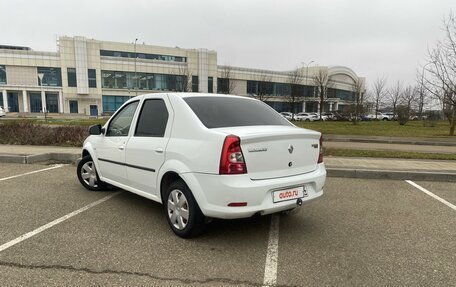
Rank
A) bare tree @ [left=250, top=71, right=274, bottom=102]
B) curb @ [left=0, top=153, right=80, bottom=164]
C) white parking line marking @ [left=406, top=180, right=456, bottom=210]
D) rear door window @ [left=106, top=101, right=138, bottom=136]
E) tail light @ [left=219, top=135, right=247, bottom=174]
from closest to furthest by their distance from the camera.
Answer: tail light @ [left=219, top=135, right=247, bottom=174], rear door window @ [left=106, top=101, right=138, bottom=136], white parking line marking @ [left=406, top=180, right=456, bottom=210], curb @ [left=0, top=153, right=80, bottom=164], bare tree @ [left=250, top=71, right=274, bottom=102]

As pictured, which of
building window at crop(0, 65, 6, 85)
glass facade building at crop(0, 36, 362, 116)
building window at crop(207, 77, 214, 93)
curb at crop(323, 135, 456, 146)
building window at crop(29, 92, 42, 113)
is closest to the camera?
curb at crop(323, 135, 456, 146)

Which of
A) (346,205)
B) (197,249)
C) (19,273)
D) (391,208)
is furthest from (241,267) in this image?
(391,208)

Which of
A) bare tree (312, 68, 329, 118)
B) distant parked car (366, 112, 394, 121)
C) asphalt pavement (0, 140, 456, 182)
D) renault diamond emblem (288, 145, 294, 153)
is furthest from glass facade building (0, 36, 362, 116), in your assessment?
renault diamond emblem (288, 145, 294, 153)

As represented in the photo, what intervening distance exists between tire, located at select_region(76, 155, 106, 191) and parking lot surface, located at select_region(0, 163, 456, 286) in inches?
10.3

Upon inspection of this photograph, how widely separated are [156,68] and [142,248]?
60516mm

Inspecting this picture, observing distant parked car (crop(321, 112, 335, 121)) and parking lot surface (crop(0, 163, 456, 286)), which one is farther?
distant parked car (crop(321, 112, 335, 121))

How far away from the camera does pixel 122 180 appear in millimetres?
4809

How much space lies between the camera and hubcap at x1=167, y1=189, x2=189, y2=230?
3719 mm

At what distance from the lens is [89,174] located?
5820 mm

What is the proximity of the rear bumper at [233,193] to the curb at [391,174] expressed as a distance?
4.28 metres

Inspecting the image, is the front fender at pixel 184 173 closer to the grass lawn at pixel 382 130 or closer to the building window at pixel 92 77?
the grass lawn at pixel 382 130

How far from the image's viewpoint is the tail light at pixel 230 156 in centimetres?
327

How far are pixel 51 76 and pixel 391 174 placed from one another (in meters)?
61.6

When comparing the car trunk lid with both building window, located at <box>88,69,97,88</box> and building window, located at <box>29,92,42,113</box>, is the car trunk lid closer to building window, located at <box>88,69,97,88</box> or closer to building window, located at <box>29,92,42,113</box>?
building window, located at <box>88,69,97,88</box>
